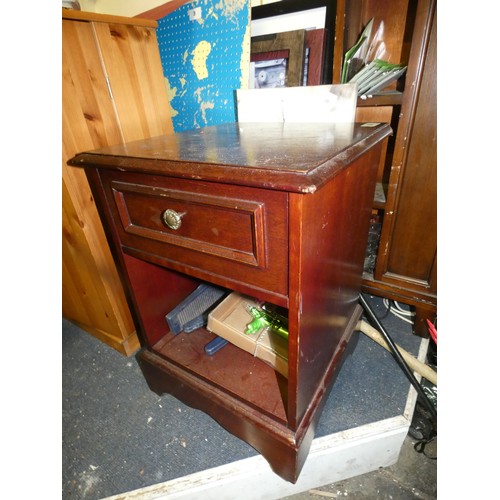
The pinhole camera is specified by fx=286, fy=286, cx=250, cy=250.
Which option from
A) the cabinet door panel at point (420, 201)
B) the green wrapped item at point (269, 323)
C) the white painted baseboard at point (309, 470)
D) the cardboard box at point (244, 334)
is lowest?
the white painted baseboard at point (309, 470)

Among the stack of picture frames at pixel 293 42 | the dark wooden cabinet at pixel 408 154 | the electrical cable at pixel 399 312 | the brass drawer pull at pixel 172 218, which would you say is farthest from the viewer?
the electrical cable at pixel 399 312

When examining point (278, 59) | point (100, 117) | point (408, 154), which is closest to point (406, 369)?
point (408, 154)

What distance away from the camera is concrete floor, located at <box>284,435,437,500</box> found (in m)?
0.73

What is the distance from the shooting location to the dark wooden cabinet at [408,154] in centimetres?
66

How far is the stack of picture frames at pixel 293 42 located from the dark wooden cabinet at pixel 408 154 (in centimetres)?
6

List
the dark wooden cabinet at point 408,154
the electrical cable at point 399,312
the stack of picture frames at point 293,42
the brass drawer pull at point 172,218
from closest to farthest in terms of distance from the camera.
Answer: the brass drawer pull at point 172,218 → the dark wooden cabinet at point 408,154 → the stack of picture frames at point 293,42 → the electrical cable at point 399,312

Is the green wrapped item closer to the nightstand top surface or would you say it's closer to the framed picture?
the nightstand top surface

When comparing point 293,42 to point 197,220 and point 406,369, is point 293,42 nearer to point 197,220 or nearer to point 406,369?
point 197,220

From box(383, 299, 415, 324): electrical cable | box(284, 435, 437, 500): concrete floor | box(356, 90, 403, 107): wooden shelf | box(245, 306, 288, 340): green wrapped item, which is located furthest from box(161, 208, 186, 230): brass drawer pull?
box(383, 299, 415, 324): electrical cable

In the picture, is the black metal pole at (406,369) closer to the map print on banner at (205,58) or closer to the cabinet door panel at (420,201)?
the cabinet door panel at (420,201)

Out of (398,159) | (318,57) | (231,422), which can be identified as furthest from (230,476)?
(318,57)

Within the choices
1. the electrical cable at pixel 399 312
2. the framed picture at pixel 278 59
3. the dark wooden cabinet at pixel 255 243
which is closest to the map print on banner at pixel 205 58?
the framed picture at pixel 278 59
